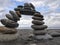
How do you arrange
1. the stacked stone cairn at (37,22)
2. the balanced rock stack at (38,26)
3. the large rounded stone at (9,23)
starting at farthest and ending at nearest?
the balanced rock stack at (38,26)
the stacked stone cairn at (37,22)
the large rounded stone at (9,23)

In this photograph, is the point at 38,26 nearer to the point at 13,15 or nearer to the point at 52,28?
the point at 13,15

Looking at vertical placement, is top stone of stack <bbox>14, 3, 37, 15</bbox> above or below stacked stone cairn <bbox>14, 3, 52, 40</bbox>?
above

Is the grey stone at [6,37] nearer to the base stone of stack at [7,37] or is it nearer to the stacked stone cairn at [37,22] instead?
the base stone of stack at [7,37]

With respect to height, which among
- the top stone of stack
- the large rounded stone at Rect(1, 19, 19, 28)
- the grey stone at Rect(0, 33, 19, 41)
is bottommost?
the grey stone at Rect(0, 33, 19, 41)

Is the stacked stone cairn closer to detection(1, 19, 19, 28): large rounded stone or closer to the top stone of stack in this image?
the top stone of stack

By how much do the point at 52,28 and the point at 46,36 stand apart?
29.4 feet

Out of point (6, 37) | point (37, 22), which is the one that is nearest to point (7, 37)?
point (6, 37)

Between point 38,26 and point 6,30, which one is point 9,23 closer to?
point 6,30

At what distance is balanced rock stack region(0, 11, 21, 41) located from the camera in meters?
12.8

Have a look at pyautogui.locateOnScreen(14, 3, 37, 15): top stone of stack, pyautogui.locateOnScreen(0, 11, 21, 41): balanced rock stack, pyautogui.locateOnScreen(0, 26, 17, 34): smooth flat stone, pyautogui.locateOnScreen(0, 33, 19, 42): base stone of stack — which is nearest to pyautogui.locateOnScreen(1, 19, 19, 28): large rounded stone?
pyautogui.locateOnScreen(0, 11, 21, 41): balanced rock stack

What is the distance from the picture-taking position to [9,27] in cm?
1310

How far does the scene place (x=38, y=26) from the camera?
15.2m

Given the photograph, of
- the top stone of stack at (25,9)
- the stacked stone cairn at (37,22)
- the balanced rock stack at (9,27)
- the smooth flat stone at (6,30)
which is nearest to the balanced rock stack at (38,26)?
the stacked stone cairn at (37,22)

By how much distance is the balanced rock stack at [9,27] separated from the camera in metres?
12.8
